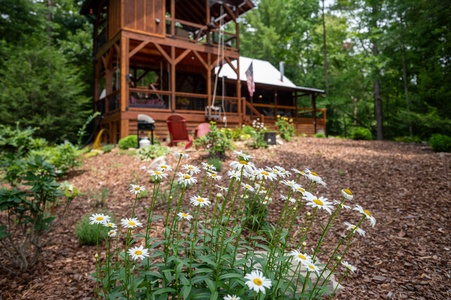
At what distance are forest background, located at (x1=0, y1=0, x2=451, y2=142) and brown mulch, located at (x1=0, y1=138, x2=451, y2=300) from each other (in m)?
6.86

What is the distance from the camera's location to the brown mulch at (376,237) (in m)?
2.31

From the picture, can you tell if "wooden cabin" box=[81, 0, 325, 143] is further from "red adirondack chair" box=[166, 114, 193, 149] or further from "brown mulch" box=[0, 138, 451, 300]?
"brown mulch" box=[0, 138, 451, 300]

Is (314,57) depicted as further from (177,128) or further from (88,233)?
(88,233)

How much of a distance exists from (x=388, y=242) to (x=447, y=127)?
31.9 ft

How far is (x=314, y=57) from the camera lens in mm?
25641

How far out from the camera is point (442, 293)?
7.23ft

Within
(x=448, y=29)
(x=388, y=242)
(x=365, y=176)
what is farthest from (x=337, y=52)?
(x=388, y=242)

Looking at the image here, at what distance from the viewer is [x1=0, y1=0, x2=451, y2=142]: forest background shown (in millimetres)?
11477

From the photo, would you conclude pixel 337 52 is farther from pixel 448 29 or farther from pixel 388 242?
pixel 388 242

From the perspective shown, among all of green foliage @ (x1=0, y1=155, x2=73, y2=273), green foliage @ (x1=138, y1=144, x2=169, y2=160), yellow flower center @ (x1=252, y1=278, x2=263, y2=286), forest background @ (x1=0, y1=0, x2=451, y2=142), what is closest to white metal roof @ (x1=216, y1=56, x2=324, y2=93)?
forest background @ (x1=0, y1=0, x2=451, y2=142)

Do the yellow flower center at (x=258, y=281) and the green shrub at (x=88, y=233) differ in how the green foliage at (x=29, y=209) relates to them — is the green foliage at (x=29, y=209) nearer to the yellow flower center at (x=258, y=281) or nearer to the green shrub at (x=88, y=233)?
Result: the green shrub at (x=88, y=233)

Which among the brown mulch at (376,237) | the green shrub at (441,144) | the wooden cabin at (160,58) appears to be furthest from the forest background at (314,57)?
the brown mulch at (376,237)

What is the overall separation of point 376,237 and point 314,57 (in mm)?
25430

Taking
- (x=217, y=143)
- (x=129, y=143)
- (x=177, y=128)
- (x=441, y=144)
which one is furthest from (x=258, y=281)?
(x=441, y=144)
